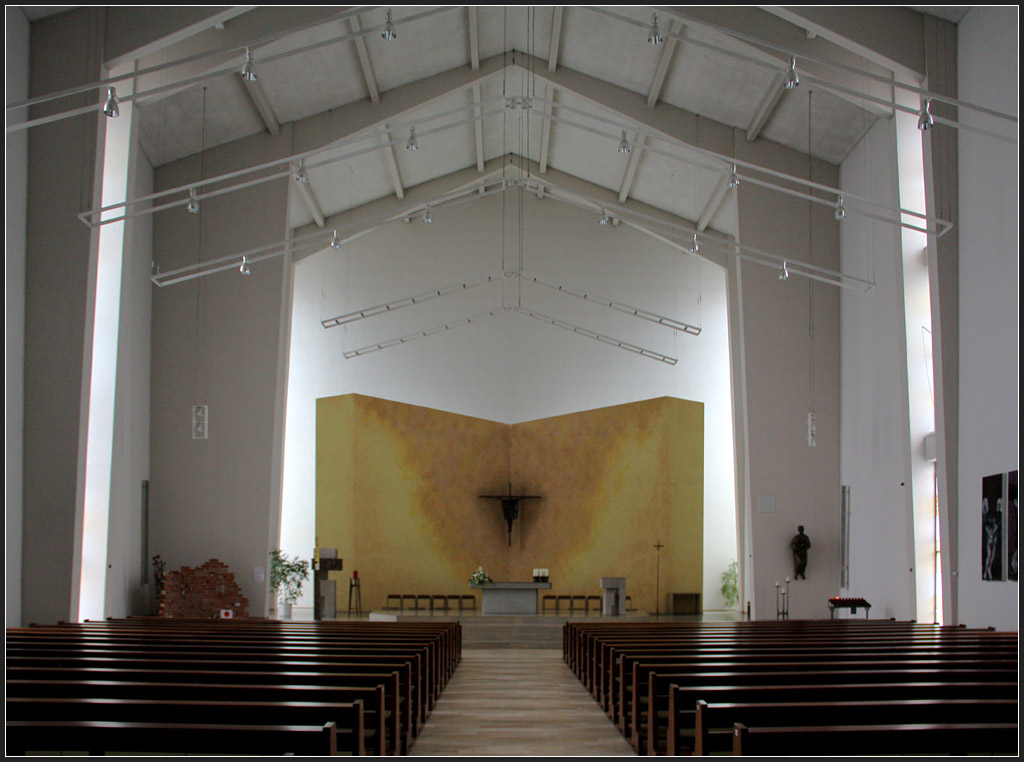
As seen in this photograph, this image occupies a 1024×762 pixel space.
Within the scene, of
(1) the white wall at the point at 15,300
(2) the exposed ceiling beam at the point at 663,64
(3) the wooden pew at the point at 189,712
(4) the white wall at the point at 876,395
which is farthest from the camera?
(2) the exposed ceiling beam at the point at 663,64

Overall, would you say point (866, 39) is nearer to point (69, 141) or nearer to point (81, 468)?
→ point (69, 141)

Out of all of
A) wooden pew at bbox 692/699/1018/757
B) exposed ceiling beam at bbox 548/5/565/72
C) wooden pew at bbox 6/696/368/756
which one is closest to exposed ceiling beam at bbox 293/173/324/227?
exposed ceiling beam at bbox 548/5/565/72

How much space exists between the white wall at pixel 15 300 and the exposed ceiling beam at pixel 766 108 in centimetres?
896

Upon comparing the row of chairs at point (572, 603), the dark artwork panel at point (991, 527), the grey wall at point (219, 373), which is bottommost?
the row of chairs at point (572, 603)

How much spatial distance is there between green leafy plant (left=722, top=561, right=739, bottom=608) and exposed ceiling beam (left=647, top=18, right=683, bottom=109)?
28.2ft

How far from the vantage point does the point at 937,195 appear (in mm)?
9500

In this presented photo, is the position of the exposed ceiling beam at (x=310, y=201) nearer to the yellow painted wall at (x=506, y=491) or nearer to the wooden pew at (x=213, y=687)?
the yellow painted wall at (x=506, y=491)

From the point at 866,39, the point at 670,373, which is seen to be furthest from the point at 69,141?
the point at 670,373

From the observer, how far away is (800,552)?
13203 mm

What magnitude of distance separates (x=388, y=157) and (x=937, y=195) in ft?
29.1

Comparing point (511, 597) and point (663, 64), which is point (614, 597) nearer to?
point (511, 597)

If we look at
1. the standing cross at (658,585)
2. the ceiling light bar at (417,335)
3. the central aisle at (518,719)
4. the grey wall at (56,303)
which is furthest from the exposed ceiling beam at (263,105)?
the standing cross at (658,585)

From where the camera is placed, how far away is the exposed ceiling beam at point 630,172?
14637 millimetres

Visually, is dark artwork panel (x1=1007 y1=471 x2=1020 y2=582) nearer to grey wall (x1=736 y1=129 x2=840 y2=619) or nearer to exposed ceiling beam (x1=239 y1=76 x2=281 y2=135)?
grey wall (x1=736 y1=129 x2=840 y2=619)
